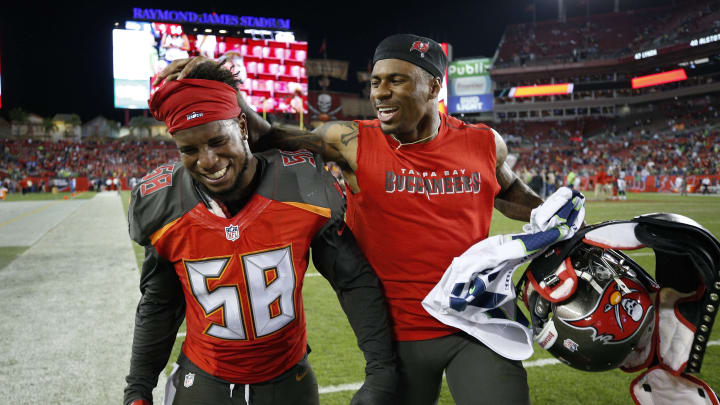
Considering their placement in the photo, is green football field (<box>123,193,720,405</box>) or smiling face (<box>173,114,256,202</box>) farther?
green football field (<box>123,193,720,405</box>)

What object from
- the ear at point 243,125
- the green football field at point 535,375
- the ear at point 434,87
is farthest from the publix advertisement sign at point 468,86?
the ear at point 243,125

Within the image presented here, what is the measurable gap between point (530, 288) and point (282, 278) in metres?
0.92

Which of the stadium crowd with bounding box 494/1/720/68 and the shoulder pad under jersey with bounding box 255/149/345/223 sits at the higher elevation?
the stadium crowd with bounding box 494/1/720/68

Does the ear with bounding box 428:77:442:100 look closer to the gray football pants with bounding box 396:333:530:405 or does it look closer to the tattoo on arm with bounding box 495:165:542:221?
the tattoo on arm with bounding box 495:165:542:221

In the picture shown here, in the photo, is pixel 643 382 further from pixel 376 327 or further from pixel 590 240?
pixel 376 327

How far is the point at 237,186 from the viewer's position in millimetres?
1943

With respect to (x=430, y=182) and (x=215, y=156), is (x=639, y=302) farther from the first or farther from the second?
(x=215, y=156)

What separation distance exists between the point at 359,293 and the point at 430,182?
615 millimetres

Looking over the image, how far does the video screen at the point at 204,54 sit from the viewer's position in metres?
33.2

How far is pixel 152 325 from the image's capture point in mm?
2018

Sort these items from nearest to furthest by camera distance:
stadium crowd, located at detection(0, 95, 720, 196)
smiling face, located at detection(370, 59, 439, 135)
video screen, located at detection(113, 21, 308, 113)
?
smiling face, located at detection(370, 59, 439, 135), video screen, located at detection(113, 21, 308, 113), stadium crowd, located at detection(0, 95, 720, 196)

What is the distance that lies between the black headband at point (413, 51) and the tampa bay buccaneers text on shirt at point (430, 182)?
0.52 m

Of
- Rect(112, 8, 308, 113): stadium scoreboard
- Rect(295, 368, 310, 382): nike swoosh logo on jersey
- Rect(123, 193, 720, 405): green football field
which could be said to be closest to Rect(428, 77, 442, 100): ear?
Rect(295, 368, 310, 382): nike swoosh logo on jersey

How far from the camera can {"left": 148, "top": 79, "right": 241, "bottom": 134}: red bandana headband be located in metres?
1.83
